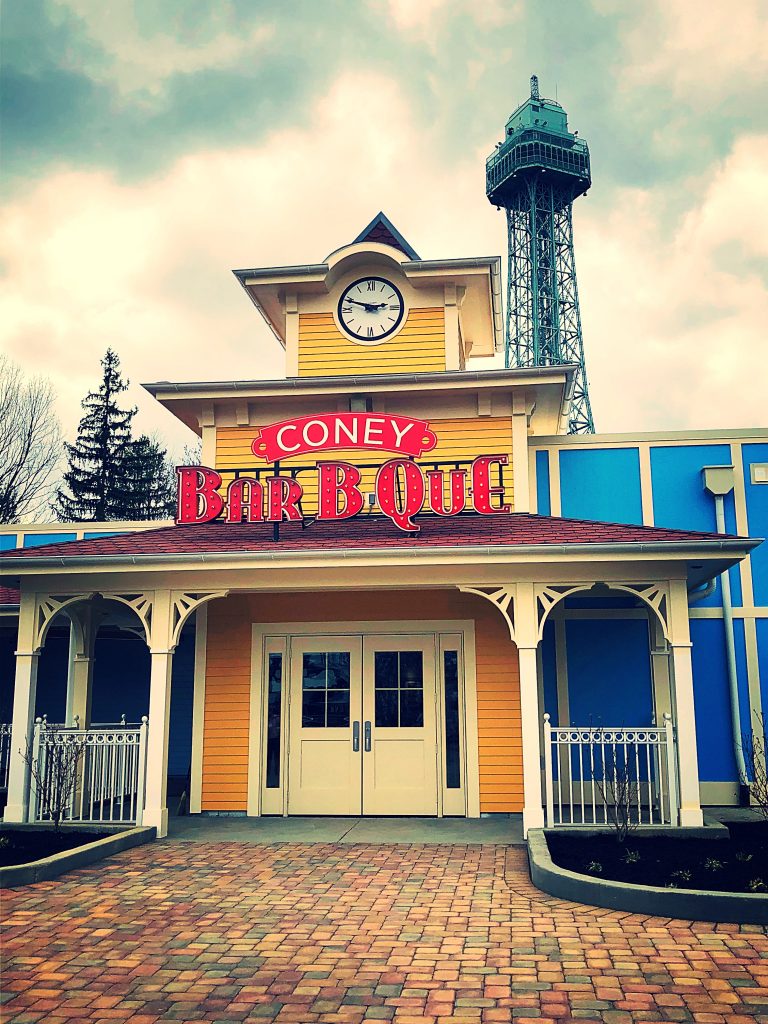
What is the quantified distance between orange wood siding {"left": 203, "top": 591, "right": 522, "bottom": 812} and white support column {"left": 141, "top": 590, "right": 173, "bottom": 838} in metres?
1.65

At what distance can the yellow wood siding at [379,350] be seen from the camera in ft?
49.3

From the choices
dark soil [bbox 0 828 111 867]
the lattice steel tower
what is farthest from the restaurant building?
the lattice steel tower

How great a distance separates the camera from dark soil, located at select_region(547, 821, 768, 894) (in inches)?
291

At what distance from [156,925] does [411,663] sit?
A: 20.8 feet

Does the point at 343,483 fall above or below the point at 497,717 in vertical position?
above

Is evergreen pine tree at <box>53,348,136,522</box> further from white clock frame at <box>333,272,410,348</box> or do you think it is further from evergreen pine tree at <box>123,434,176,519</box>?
white clock frame at <box>333,272,410,348</box>

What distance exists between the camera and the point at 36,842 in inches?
380

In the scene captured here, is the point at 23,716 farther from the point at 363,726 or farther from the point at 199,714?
the point at 363,726

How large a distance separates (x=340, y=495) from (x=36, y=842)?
559cm

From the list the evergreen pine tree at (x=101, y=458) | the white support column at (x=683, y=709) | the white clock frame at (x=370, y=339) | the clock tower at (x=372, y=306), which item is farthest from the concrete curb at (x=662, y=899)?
the evergreen pine tree at (x=101, y=458)

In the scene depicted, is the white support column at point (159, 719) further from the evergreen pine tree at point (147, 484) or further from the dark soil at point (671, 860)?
the evergreen pine tree at point (147, 484)

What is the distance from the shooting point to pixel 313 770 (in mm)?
12531

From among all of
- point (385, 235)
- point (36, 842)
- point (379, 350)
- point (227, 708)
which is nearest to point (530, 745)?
point (227, 708)

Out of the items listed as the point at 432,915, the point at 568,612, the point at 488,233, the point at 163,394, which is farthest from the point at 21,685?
the point at 488,233
